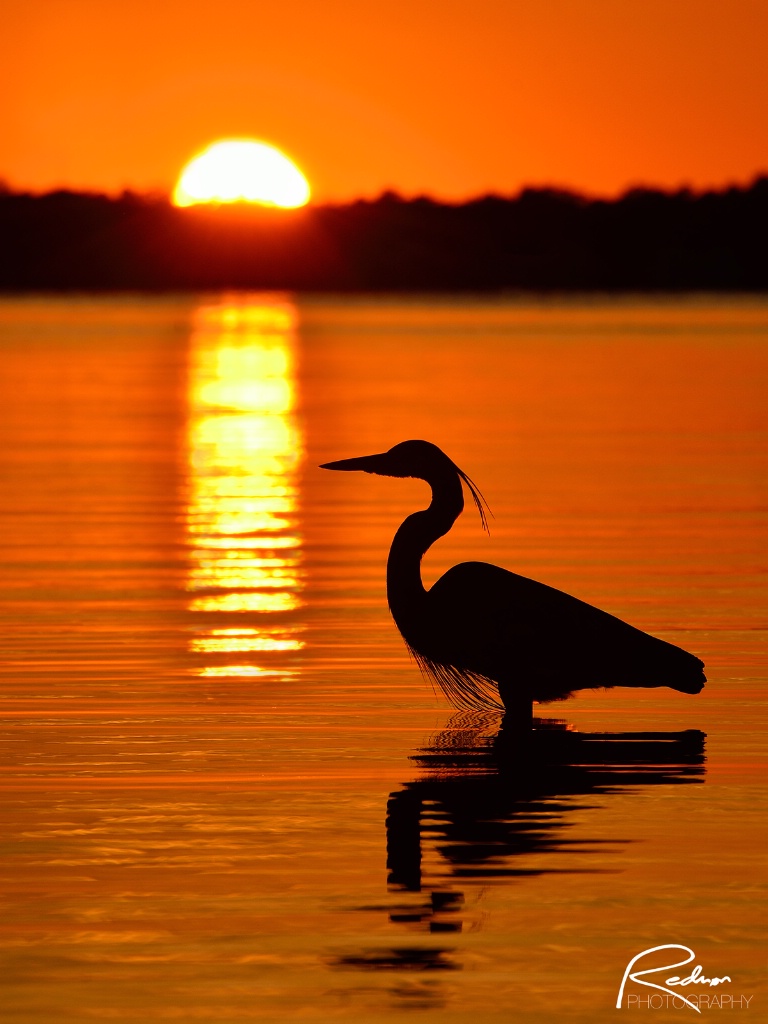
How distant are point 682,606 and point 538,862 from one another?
252 inches

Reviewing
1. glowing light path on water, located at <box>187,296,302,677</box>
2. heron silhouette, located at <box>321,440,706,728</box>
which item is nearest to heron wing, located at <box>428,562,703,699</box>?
heron silhouette, located at <box>321,440,706,728</box>

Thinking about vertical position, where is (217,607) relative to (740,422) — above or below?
below

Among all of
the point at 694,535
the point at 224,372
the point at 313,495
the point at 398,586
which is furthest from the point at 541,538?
the point at 224,372

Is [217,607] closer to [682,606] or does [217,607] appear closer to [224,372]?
[682,606]

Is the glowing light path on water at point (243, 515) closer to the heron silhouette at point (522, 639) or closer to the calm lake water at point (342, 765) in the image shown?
the calm lake water at point (342, 765)

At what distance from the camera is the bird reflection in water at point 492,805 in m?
7.90

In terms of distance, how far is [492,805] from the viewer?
→ 938 cm

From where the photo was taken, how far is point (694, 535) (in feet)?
61.3

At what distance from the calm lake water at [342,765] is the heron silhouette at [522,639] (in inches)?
11.4

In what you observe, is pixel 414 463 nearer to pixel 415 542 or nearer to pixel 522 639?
pixel 415 542

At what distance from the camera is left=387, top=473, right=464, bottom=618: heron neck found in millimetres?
11102

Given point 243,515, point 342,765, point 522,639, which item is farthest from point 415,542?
point 243,515

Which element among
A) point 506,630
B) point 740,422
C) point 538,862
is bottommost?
point 538,862

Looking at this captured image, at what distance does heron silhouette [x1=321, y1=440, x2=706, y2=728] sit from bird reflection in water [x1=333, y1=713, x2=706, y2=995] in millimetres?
266
